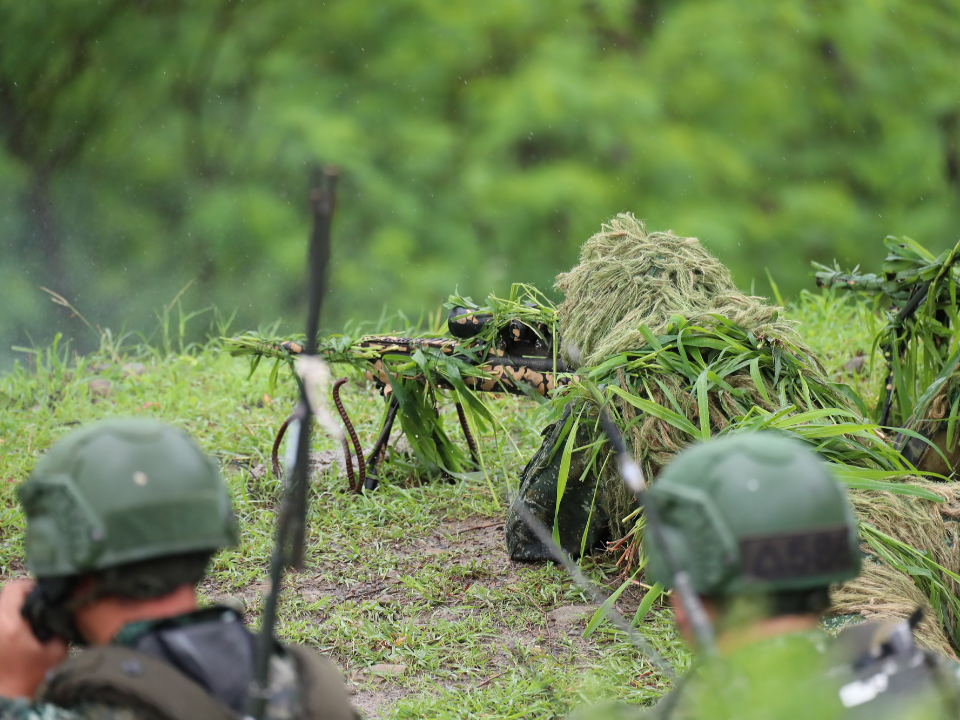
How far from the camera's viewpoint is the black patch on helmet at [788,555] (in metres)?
1.09

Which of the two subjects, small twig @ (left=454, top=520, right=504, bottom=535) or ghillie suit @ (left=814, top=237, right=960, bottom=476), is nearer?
ghillie suit @ (left=814, top=237, right=960, bottom=476)

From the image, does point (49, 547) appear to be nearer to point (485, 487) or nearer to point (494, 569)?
point (494, 569)

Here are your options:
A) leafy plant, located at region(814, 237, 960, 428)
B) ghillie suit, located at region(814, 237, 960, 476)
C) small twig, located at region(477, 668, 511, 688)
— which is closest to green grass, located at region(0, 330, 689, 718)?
small twig, located at region(477, 668, 511, 688)

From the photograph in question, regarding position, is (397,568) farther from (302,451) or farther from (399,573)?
(302,451)

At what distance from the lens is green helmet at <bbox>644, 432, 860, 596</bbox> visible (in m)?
1.10

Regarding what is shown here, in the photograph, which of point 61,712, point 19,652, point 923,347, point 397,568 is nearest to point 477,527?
point 397,568

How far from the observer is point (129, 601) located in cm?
116

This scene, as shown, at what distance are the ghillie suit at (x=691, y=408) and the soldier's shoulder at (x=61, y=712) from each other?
Result: 1.54m

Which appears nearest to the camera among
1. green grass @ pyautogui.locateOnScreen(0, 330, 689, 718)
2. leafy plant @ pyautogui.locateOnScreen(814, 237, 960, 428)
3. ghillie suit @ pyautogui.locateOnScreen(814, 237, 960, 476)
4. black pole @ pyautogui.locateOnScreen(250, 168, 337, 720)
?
black pole @ pyautogui.locateOnScreen(250, 168, 337, 720)

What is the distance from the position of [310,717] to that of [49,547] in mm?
345

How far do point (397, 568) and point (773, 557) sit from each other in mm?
2255

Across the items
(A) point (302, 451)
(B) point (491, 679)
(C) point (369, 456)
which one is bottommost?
(B) point (491, 679)

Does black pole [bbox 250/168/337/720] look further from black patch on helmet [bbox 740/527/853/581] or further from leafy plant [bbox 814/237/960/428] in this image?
leafy plant [bbox 814/237/960/428]

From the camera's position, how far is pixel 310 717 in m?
1.15
